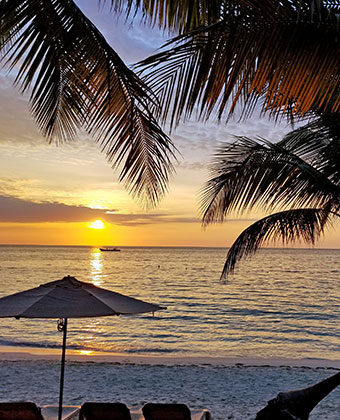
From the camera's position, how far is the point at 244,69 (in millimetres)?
2008

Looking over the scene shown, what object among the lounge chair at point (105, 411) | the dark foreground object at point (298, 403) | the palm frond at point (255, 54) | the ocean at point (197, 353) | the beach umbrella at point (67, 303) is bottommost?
the ocean at point (197, 353)

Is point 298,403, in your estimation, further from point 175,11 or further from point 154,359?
point 154,359

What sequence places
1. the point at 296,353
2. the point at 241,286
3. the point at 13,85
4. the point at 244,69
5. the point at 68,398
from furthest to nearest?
the point at 241,286 < the point at 296,353 < the point at 68,398 < the point at 13,85 < the point at 244,69

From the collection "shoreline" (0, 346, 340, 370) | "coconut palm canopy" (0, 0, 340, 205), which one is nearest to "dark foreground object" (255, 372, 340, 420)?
"coconut palm canopy" (0, 0, 340, 205)

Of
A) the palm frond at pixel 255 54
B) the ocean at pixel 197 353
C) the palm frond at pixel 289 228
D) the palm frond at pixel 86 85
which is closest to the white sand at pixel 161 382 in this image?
the ocean at pixel 197 353

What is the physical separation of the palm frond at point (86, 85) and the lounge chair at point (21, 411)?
8.77 feet

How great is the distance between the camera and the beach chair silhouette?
4.86 m

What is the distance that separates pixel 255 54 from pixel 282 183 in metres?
4.16

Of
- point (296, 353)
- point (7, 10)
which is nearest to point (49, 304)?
point (7, 10)

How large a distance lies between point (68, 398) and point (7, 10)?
24.5 feet

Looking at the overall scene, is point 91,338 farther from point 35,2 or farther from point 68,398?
point 35,2

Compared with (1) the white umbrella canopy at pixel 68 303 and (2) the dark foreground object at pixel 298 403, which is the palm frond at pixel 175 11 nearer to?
(1) the white umbrella canopy at pixel 68 303

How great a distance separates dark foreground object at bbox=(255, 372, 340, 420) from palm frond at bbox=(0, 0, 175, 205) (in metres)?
2.13

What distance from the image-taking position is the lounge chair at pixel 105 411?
4898mm
